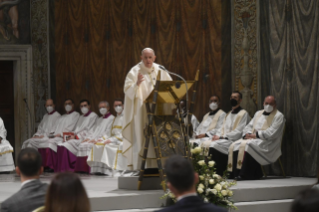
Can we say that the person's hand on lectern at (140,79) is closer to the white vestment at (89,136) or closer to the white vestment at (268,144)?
the white vestment at (268,144)

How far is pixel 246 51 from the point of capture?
34.1ft

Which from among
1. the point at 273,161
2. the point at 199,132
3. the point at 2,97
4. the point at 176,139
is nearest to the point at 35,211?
the point at 176,139

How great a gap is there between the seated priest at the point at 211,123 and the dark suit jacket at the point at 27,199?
6.85 m

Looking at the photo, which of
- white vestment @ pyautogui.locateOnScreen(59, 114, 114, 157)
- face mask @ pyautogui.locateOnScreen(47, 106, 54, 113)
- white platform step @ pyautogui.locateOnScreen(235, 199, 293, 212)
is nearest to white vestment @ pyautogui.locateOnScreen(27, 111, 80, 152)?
face mask @ pyautogui.locateOnScreen(47, 106, 54, 113)

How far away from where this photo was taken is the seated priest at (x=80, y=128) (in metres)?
11.4

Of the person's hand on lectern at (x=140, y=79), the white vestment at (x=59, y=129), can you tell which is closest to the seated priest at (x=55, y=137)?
the white vestment at (x=59, y=129)

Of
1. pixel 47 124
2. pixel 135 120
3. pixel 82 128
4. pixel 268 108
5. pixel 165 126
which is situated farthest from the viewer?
pixel 47 124

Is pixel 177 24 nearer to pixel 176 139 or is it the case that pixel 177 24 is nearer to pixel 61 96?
pixel 61 96

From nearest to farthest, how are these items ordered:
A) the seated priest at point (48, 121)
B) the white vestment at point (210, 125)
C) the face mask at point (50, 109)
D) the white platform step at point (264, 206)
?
the white platform step at point (264, 206) < the white vestment at point (210, 125) < the seated priest at point (48, 121) < the face mask at point (50, 109)

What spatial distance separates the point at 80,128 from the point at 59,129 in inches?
25.8

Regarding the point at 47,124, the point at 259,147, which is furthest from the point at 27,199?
the point at 47,124

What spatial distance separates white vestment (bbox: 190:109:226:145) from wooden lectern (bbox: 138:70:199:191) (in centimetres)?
321

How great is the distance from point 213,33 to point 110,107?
2999 millimetres

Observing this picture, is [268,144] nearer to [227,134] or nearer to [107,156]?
[227,134]
